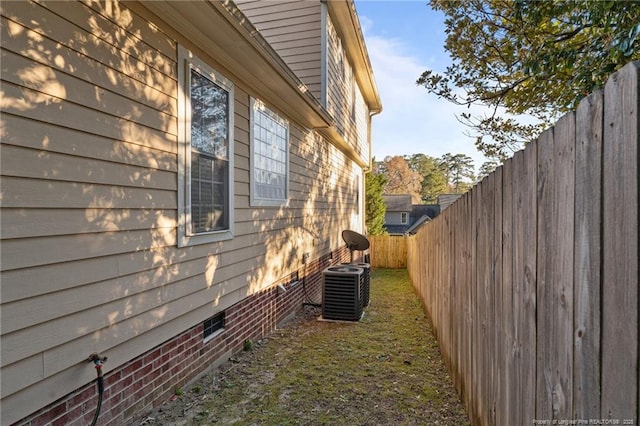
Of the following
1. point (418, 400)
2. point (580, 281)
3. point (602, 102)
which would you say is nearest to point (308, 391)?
point (418, 400)

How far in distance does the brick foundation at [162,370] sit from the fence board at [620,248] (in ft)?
9.37

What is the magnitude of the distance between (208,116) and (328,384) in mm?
3149

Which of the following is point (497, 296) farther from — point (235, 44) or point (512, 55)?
point (512, 55)

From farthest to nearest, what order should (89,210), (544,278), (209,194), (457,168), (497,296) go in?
(457,168) < (209,194) < (89,210) < (497,296) < (544,278)

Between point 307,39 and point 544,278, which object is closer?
point 544,278

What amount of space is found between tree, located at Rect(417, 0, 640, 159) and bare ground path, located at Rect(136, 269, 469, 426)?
10.9 ft

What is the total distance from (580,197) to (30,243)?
9.04 feet

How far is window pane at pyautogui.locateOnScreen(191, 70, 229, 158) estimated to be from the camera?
12.4 ft

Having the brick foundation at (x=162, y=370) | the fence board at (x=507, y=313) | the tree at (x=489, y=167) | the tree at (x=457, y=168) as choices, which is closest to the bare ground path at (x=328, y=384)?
the brick foundation at (x=162, y=370)

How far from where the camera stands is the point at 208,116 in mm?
4043

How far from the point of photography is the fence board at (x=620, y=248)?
3.25 ft

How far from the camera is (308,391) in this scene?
374 cm

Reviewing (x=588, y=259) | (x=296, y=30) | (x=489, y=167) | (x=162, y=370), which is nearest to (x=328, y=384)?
(x=162, y=370)

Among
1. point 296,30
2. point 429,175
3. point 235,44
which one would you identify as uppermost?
point 429,175
